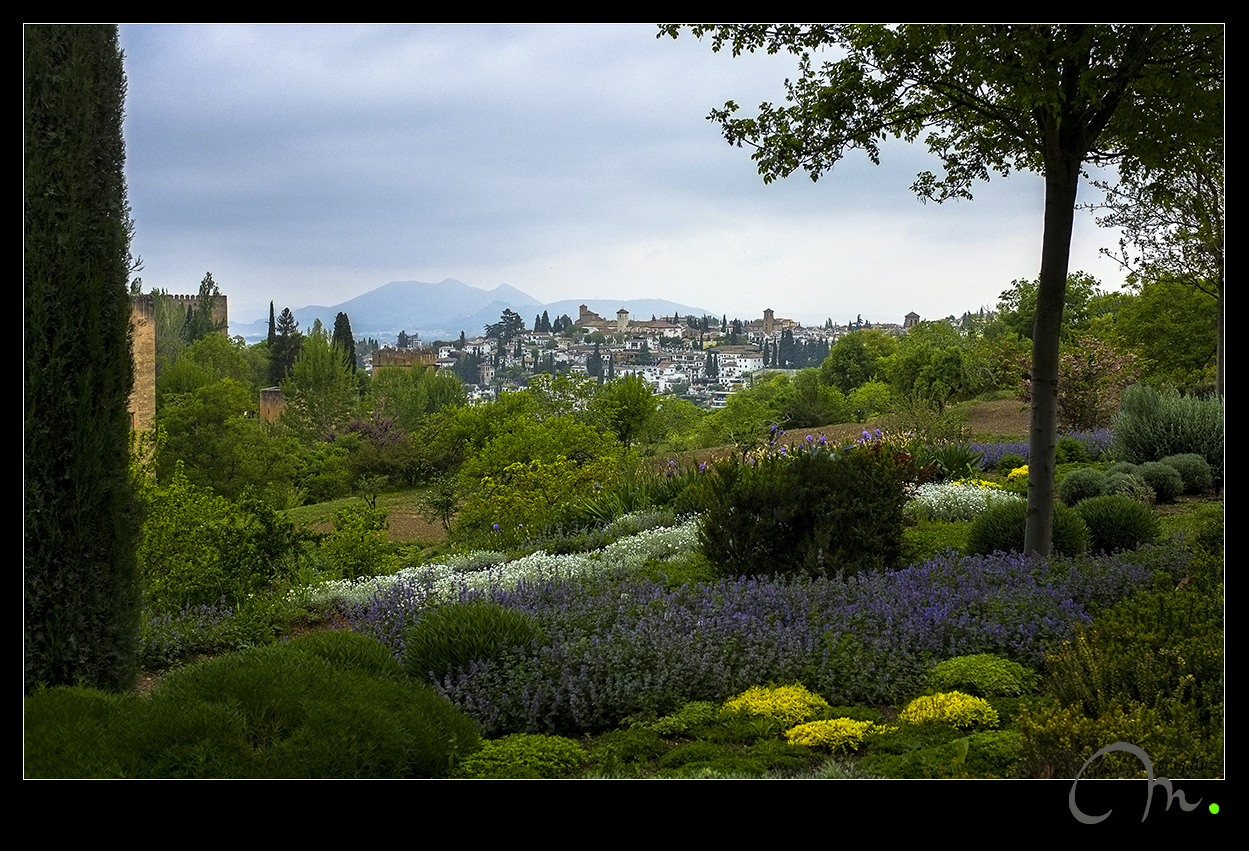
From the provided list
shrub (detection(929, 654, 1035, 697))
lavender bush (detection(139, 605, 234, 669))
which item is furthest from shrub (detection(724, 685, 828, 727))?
lavender bush (detection(139, 605, 234, 669))

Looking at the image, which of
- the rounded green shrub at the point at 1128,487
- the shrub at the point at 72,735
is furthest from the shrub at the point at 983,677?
the rounded green shrub at the point at 1128,487

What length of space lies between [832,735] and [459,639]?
1681 millimetres

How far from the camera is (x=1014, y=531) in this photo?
245 inches

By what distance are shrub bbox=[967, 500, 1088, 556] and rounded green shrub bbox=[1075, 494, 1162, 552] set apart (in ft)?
0.98

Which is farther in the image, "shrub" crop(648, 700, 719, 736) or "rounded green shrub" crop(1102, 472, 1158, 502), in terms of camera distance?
"rounded green shrub" crop(1102, 472, 1158, 502)

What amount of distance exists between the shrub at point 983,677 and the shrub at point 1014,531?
223cm

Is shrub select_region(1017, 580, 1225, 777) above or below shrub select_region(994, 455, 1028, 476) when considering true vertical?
below

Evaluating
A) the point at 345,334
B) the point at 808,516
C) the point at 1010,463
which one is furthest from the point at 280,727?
the point at 345,334

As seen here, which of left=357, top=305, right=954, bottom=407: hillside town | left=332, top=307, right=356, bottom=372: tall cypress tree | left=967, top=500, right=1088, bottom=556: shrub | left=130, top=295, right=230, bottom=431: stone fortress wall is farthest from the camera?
left=332, top=307, right=356, bottom=372: tall cypress tree

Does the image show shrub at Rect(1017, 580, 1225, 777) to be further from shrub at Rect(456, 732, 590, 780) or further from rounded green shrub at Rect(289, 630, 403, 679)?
rounded green shrub at Rect(289, 630, 403, 679)

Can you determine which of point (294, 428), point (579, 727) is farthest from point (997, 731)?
point (294, 428)

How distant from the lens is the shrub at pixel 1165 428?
948 centimetres

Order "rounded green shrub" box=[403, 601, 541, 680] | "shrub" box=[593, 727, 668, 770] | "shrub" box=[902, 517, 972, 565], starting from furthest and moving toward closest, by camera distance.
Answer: "shrub" box=[902, 517, 972, 565] → "rounded green shrub" box=[403, 601, 541, 680] → "shrub" box=[593, 727, 668, 770]

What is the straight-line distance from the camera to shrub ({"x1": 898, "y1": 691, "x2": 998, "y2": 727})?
11.5ft
